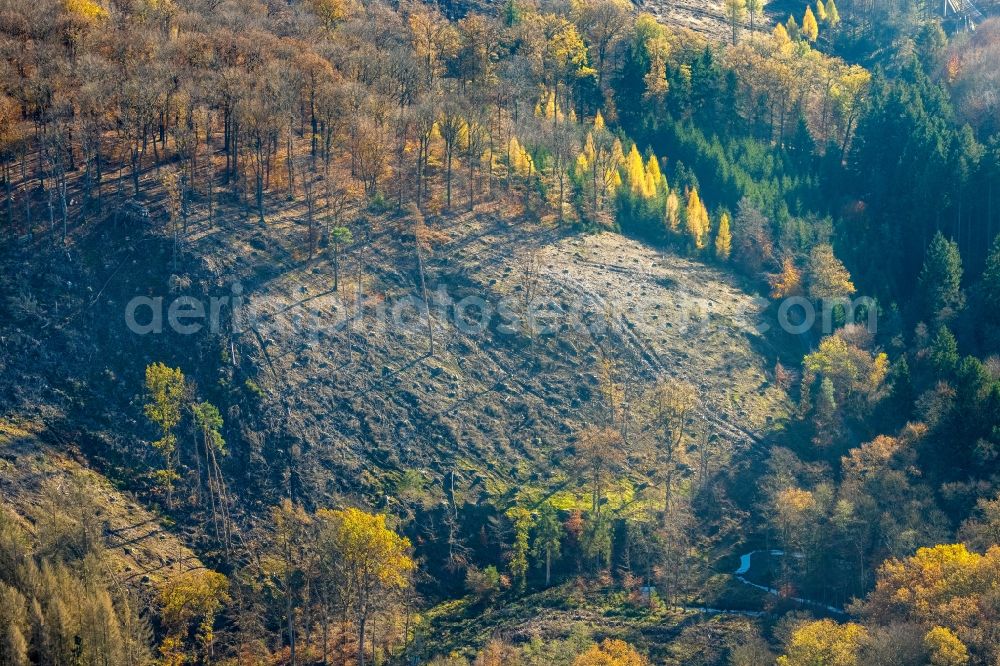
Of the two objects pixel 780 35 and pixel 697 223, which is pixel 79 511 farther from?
pixel 780 35

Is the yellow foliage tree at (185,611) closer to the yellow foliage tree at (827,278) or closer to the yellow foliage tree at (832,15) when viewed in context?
the yellow foliage tree at (827,278)

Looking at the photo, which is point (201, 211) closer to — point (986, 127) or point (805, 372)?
point (805, 372)

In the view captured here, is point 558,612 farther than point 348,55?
No

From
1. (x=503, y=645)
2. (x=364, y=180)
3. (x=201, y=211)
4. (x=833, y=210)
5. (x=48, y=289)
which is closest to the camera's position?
(x=503, y=645)

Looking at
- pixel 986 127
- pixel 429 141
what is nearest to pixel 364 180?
pixel 429 141

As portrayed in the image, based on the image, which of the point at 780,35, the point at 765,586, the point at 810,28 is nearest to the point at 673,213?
the point at 765,586

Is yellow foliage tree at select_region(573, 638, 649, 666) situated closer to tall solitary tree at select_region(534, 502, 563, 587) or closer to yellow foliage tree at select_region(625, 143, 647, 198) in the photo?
tall solitary tree at select_region(534, 502, 563, 587)

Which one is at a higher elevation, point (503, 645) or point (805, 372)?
point (805, 372)

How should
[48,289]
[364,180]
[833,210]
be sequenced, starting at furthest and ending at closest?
[833,210] < [364,180] < [48,289]
